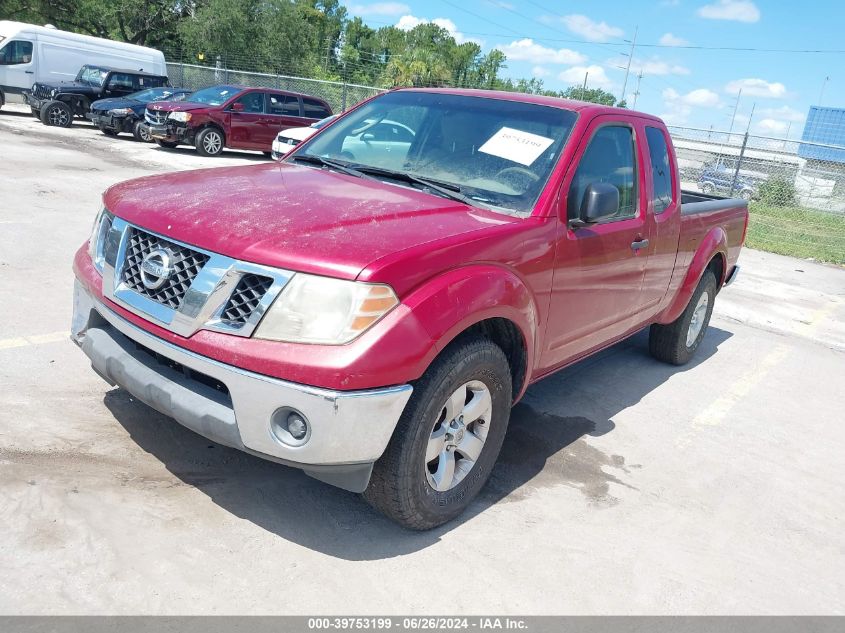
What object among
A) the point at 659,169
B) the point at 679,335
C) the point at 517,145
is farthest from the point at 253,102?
the point at 517,145

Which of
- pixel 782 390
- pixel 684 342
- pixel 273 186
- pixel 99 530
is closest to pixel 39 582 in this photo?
pixel 99 530

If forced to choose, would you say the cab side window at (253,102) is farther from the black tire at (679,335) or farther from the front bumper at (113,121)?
the black tire at (679,335)

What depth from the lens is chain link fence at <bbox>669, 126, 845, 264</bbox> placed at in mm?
16500

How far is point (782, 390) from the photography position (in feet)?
18.9

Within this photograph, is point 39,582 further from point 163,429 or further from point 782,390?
point 782,390

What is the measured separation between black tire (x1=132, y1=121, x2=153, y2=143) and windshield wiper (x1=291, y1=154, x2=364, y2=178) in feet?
48.1

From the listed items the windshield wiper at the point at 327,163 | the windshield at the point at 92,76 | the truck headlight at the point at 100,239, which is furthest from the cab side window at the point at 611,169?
the windshield at the point at 92,76

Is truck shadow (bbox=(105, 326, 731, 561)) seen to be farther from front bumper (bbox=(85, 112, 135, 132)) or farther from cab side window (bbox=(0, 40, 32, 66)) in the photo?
cab side window (bbox=(0, 40, 32, 66))

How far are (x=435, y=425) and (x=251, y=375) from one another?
0.81m

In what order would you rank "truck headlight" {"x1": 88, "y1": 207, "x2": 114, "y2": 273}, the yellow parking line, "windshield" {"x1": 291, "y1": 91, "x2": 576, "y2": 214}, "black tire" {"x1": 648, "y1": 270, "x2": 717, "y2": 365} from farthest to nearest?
1. "black tire" {"x1": 648, "y1": 270, "x2": 717, "y2": 365}
2. the yellow parking line
3. "windshield" {"x1": 291, "y1": 91, "x2": 576, "y2": 214}
4. "truck headlight" {"x1": 88, "y1": 207, "x2": 114, "y2": 273}

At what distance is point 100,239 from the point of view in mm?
3355

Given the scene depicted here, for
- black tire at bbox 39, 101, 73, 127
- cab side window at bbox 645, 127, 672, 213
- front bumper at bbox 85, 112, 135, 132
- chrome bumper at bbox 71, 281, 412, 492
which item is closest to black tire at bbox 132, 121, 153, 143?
front bumper at bbox 85, 112, 135, 132

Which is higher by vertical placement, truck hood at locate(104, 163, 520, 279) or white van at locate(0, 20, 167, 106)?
white van at locate(0, 20, 167, 106)

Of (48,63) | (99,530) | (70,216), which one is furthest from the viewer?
(48,63)
